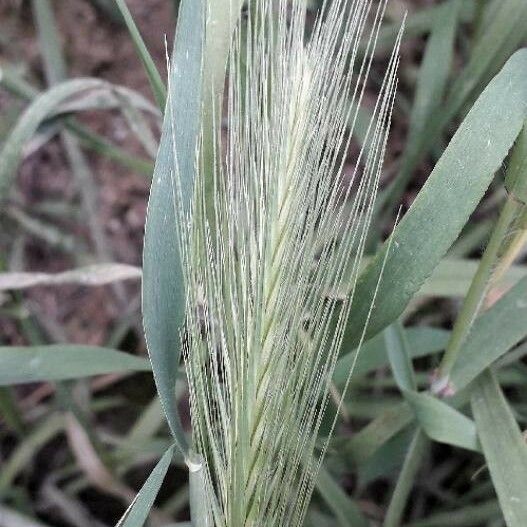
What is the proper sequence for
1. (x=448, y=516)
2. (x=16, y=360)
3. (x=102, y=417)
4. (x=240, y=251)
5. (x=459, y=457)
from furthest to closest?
(x=102, y=417)
(x=459, y=457)
(x=448, y=516)
(x=16, y=360)
(x=240, y=251)

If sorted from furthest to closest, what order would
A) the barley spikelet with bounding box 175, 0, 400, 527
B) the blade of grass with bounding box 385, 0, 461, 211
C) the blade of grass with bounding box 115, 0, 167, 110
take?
the blade of grass with bounding box 385, 0, 461, 211, the blade of grass with bounding box 115, 0, 167, 110, the barley spikelet with bounding box 175, 0, 400, 527

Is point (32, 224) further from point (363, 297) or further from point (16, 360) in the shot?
point (363, 297)

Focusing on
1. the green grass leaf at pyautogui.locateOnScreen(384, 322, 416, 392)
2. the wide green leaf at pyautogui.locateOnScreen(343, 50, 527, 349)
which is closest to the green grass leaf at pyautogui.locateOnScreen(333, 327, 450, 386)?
the green grass leaf at pyautogui.locateOnScreen(384, 322, 416, 392)

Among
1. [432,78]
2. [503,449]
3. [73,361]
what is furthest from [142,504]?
[432,78]

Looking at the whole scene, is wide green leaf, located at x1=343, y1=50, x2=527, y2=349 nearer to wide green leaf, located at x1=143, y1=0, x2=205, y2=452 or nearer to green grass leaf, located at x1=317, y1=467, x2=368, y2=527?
wide green leaf, located at x1=143, y1=0, x2=205, y2=452

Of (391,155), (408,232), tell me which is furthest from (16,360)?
(391,155)

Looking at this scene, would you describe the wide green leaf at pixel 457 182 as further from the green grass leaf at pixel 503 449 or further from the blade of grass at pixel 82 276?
the blade of grass at pixel 82 276
